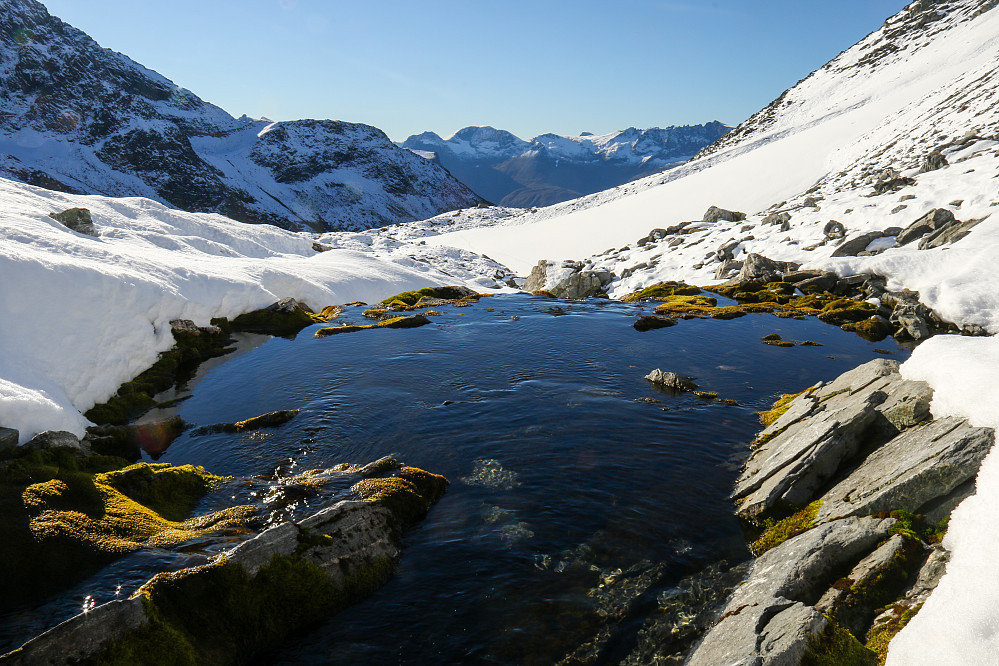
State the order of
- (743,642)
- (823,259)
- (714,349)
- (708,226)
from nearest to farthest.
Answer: (743,642)
(714,349)
(823,259)
(708,226)

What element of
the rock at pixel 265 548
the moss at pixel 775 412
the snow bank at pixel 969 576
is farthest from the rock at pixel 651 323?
the rock at pixel 265 548

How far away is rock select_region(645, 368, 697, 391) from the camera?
19578mm

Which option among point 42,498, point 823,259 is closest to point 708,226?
point 823,259

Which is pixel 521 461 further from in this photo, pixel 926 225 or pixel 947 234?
pixel 926 225

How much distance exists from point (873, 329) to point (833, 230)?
19.1 m

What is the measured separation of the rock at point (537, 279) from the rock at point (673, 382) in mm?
38278

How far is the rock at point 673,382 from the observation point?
771 inches

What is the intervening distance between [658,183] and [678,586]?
120378 mm

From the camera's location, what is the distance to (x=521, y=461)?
14.4 m

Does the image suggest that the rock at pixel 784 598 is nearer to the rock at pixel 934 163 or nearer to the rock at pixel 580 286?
the rock at pixel 580 286

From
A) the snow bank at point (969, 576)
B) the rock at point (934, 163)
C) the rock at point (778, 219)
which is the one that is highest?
the rock at point (934, 163)

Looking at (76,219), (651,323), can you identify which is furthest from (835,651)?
(76,219)

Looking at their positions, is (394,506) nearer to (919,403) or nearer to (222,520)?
(222,520)

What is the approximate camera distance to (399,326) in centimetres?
3231
